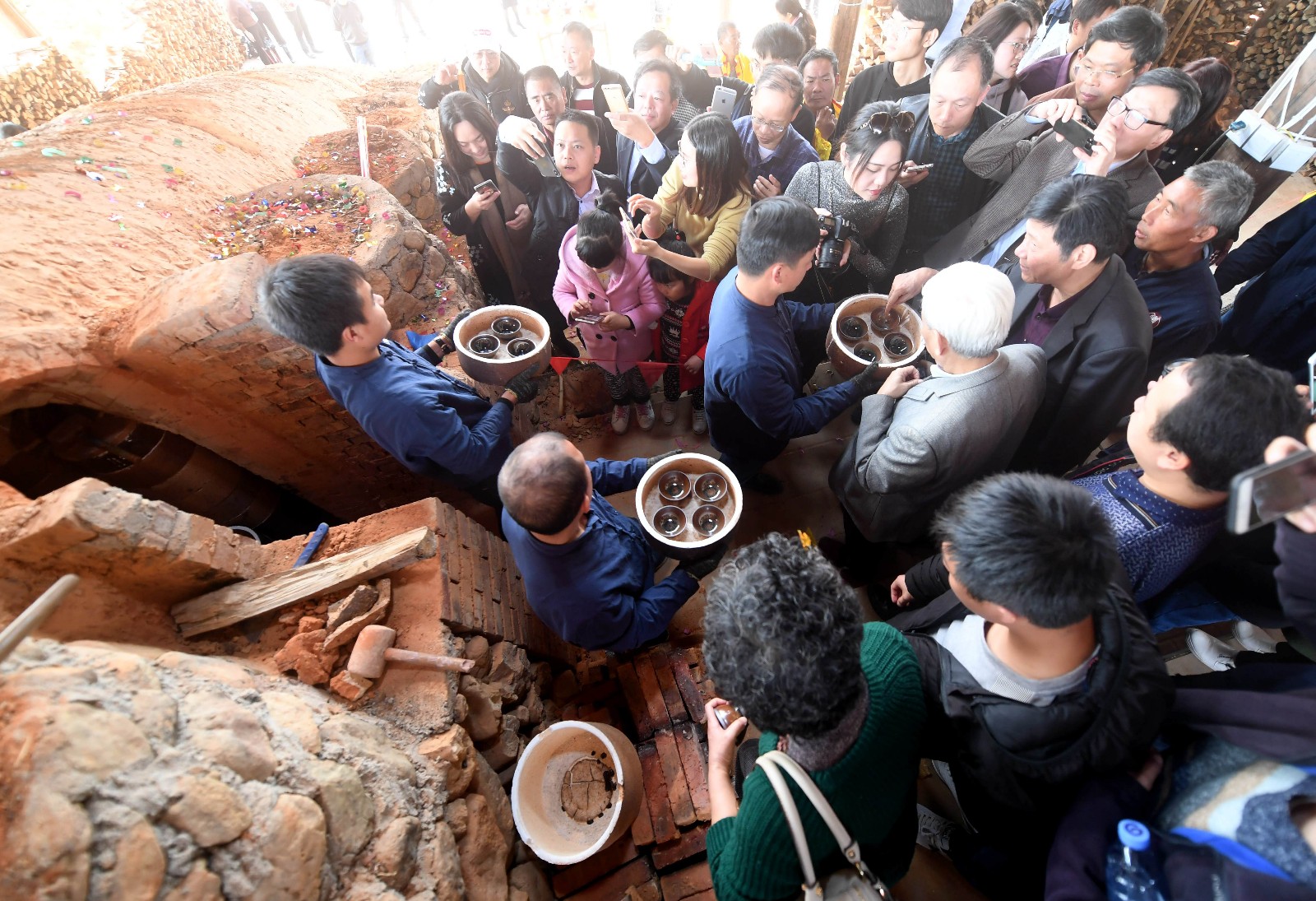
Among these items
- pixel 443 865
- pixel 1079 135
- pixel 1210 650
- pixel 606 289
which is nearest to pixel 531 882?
pixel 443 865

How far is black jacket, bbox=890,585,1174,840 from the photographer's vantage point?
1405mm

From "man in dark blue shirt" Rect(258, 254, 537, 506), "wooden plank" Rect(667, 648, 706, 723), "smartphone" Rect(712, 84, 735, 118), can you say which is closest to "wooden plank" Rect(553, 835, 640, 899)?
"wooden plank" Rect(667, 648, 706, 723)

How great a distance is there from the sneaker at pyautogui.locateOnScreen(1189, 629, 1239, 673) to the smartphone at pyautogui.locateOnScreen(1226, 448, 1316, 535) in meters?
1.96

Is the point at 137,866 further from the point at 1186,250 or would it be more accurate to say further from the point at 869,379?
the point at 1186,250

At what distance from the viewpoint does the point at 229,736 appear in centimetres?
150

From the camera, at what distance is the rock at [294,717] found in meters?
1.69

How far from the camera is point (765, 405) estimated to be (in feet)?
8.85

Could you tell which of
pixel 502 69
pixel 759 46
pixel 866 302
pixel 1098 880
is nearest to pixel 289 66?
pixel 502 69

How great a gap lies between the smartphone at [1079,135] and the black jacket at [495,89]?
4330 millimetres

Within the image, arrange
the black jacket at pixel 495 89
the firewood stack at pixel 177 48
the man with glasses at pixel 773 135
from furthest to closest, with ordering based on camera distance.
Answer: the firewood stack at pixel 177 48, the black jacket at pixel 495 89, the man with glasses at pixel 773 135

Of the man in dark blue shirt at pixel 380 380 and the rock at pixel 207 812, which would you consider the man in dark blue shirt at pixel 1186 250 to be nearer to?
the man in dark blue shirt at pixel 380 380

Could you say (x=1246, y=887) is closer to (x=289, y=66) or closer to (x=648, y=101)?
(x=648, y=101)

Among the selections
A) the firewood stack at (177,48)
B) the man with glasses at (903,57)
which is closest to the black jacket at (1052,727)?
the man with glasses at (903,57)

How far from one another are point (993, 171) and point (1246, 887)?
368 centimetres
